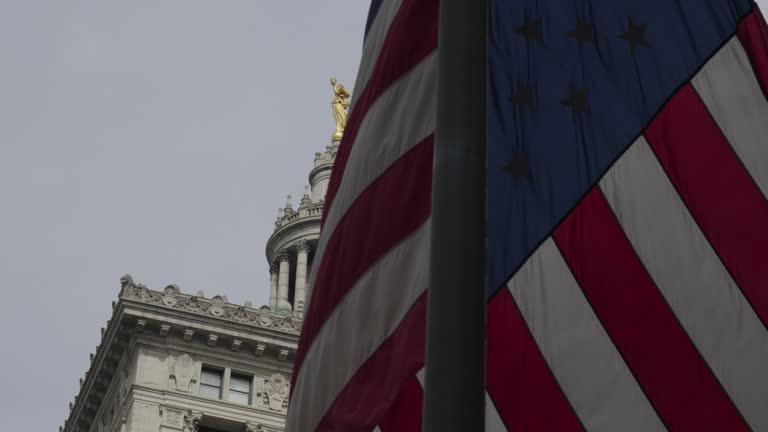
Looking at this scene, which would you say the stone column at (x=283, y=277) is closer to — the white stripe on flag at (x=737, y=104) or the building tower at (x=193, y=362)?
the building tower at (x=193, y=362)

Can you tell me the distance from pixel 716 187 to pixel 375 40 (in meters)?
3.20

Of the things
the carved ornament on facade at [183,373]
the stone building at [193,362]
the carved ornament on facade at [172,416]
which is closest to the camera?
the carved ornament on facade at [172,416]

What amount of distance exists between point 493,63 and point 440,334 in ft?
15.8

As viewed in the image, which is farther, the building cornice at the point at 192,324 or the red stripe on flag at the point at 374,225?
the building cornice at the point at 192,324

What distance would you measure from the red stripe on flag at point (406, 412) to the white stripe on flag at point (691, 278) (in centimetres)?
226

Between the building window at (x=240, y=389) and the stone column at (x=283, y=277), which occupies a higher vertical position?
the stone column at (x=283, y=277)

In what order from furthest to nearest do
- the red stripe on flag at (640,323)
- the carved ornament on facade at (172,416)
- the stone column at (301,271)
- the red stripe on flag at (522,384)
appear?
the stone column at (301,271) → the carved ornament on facade at (172,416) → the red stripe on flag at (640,323) → the red stripe on flag at (522,384)

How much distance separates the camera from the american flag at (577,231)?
37.2ft

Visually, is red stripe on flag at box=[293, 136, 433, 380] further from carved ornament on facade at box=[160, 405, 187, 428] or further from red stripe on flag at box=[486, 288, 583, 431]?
carved ornament on facade at box=[160, 405, 187, 428]

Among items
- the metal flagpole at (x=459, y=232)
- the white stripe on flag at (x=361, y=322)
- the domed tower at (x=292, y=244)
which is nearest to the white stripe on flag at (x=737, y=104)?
the white stripe on flag at (x=361, y=322)

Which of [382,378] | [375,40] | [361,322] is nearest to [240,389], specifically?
[375,40]

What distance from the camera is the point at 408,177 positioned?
38.6 ft

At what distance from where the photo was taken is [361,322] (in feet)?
38.0

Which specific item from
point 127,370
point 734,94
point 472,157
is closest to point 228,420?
point 127,370
